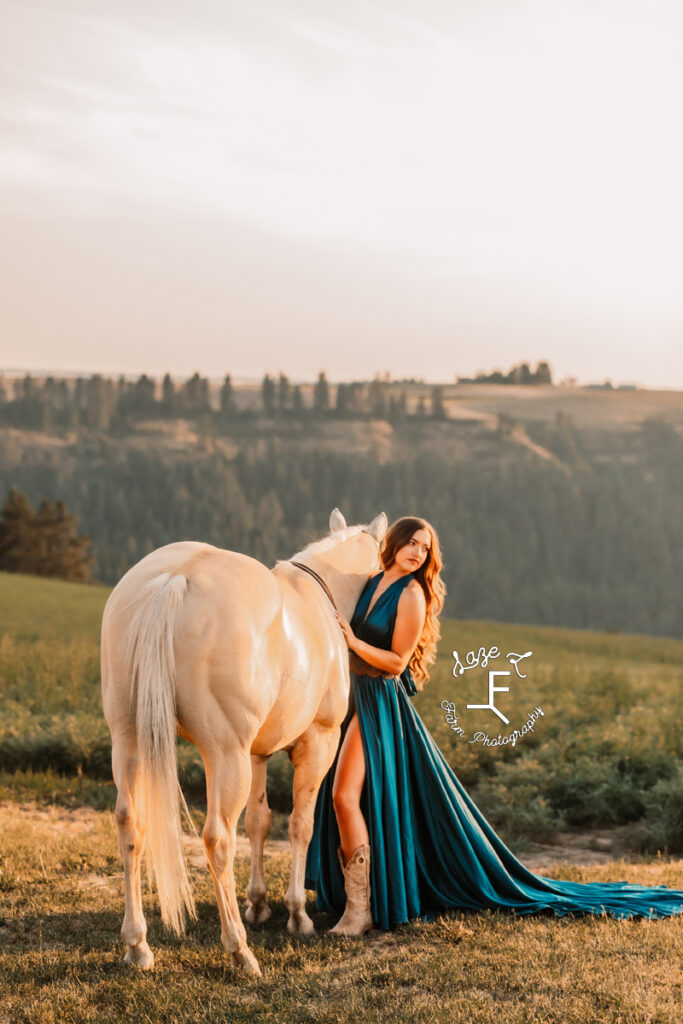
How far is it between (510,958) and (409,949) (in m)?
0.51

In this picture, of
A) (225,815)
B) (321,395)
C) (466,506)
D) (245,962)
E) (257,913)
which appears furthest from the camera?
(321,395)

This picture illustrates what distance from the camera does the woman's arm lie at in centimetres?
500

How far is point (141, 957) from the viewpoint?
4.22 m

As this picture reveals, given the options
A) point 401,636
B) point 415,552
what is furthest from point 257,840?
point 415,552

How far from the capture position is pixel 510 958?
4.39 meters

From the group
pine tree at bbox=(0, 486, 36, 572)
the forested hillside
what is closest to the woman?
pine tree at bbox=(0, 486, 36, 572)

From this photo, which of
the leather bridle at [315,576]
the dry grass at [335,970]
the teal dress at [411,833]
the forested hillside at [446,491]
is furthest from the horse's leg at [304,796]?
the forested hillside at [446,491]

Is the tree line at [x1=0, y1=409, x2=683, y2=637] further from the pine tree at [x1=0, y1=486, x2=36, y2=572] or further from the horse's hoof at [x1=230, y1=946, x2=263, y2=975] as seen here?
the horse's hoof at [x1=230, y1=946, x2=263, y2=975]

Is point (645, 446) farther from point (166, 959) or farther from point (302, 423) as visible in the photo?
point (166, 959)

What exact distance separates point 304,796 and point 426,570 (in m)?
1.42

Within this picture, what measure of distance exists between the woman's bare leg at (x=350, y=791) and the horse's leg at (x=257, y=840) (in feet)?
1.38

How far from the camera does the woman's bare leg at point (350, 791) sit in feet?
16.4

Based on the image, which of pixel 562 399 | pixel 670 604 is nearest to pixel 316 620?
pixel 670 604

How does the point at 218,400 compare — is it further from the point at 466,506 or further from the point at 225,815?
the point at 225,815
